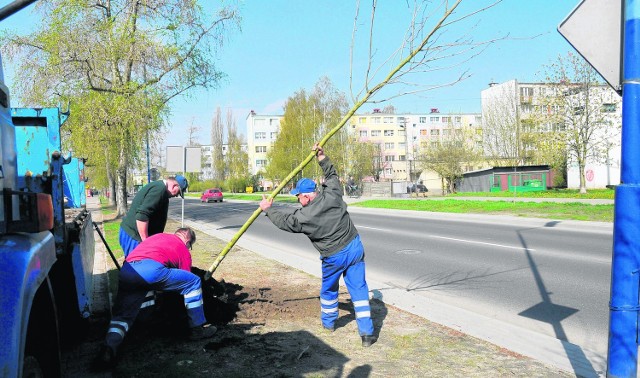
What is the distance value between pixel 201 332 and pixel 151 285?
2.44 feet

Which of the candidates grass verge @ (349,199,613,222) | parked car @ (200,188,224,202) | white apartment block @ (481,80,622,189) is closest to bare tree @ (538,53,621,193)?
white apartment block @ (481,80,622,189)

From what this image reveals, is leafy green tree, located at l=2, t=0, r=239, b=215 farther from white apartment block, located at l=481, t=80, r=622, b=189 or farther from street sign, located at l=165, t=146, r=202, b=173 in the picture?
white apartment block, located at l=481, t=80, r=622, b=189

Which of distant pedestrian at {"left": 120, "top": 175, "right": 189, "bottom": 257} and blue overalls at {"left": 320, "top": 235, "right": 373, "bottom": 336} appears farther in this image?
distant pedestrian at {"left": 120, "top": 175, "right": 189, "bottom": 257}

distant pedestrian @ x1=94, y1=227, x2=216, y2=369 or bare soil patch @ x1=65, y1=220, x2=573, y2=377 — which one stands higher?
distant pedestrian @ x1=94, y1=227, x2=216, y2=369

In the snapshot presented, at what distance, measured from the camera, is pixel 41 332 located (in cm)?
262

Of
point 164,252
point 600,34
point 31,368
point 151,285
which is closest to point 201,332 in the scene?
point 151,285

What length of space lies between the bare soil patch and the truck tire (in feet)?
5.03

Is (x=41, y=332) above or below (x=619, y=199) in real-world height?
below

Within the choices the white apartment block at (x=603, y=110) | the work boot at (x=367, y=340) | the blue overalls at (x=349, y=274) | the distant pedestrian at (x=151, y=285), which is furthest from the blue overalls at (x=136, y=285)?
the white apartment block at (x=603, y=110)

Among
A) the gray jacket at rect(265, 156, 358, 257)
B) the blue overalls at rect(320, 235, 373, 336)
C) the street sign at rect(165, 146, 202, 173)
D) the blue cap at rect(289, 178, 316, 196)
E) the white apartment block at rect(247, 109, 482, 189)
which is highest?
the white apartment block at rect(247, 109, 482, 189)

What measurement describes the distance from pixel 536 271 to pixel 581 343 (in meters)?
3.90

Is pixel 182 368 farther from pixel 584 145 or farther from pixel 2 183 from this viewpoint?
pixel 584 145

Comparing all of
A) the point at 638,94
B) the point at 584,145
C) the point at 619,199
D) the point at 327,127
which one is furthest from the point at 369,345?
the point at 327,127

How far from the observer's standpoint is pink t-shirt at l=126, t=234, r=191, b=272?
4816 millimetres
